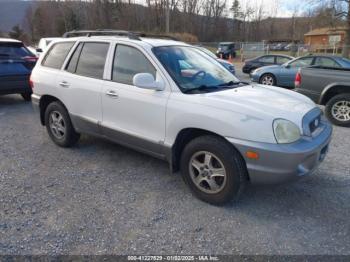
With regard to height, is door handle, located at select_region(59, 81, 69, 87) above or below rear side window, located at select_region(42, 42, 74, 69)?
below

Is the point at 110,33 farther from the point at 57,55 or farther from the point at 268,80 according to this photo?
the point at 268,80

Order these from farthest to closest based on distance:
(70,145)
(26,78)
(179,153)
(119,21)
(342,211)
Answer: (119,21)
(26,78)
(70,145)
(179,153)
(342,211)

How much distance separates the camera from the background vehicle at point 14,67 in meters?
7.45

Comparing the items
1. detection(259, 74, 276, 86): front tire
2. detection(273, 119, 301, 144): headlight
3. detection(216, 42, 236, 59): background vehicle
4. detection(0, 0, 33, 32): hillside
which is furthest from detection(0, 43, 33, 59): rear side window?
detection(0, 0, 33, 32): hillside

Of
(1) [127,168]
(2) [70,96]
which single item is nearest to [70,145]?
(2) [70,96]

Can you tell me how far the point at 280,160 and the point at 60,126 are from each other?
3517 millimetres

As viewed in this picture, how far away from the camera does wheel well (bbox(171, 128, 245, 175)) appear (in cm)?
332

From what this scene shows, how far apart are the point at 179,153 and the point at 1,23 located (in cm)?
8621

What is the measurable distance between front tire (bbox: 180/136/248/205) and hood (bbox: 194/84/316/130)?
0.38 meters

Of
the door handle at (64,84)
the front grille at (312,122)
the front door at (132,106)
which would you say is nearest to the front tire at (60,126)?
the door handle at (64,84)

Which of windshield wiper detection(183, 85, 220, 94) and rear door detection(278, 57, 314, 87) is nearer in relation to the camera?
windshield wiper detection(183, 85, 220, 94)

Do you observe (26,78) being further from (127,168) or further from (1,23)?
(1,23)

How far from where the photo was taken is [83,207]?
3.28 metres

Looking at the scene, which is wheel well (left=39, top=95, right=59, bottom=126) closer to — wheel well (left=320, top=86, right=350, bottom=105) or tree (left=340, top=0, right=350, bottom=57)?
wheel well (left=320, top=86, right=350, bottom=105)
